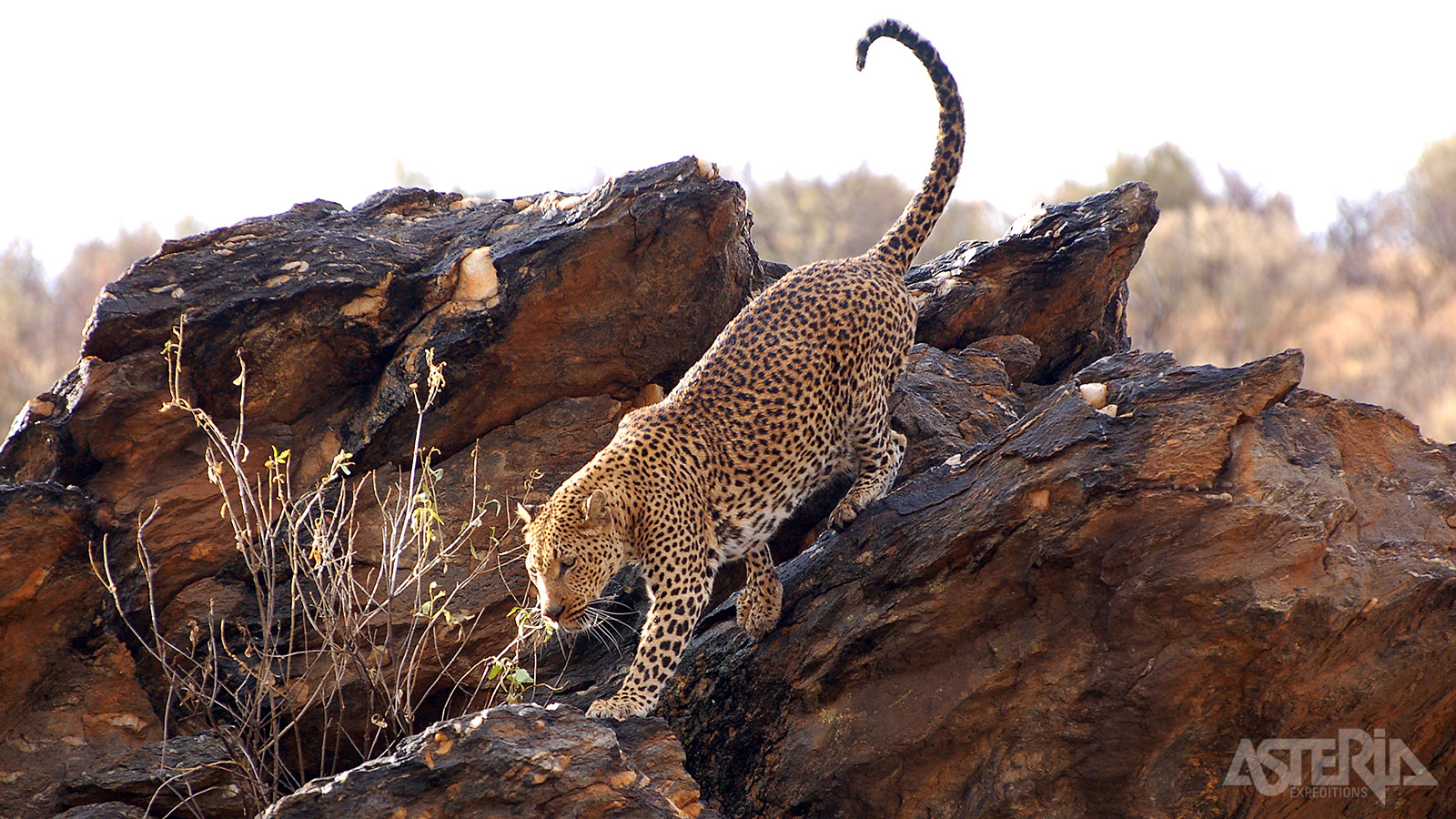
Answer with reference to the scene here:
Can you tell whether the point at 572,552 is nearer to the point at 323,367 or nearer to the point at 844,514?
the point at 844,514

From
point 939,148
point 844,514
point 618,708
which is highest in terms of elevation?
point 939,148

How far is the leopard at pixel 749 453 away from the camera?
7895 mm

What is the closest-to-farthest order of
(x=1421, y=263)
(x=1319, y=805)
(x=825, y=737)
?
(x=1319, y=805) → (x=825, y=737) → (x=1421, y=263)

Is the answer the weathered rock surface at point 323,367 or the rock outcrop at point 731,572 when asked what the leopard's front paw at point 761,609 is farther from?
the weathered rock surface at point 323,367

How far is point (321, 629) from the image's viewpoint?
849 cm

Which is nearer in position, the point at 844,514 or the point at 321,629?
the point at 844,514

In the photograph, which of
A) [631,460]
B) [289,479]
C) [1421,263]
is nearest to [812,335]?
[631,460]

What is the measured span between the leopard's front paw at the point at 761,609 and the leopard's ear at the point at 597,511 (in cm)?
109

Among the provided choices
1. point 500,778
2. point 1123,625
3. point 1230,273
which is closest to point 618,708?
point 500,778

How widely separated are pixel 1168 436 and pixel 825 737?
2.78m

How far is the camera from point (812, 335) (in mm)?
8664

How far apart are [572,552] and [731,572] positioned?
2.03m

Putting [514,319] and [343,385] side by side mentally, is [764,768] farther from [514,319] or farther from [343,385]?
[343,385]

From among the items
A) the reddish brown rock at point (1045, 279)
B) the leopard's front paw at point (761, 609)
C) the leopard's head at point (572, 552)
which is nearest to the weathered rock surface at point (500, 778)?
the leopard's head at point (572, 552)
